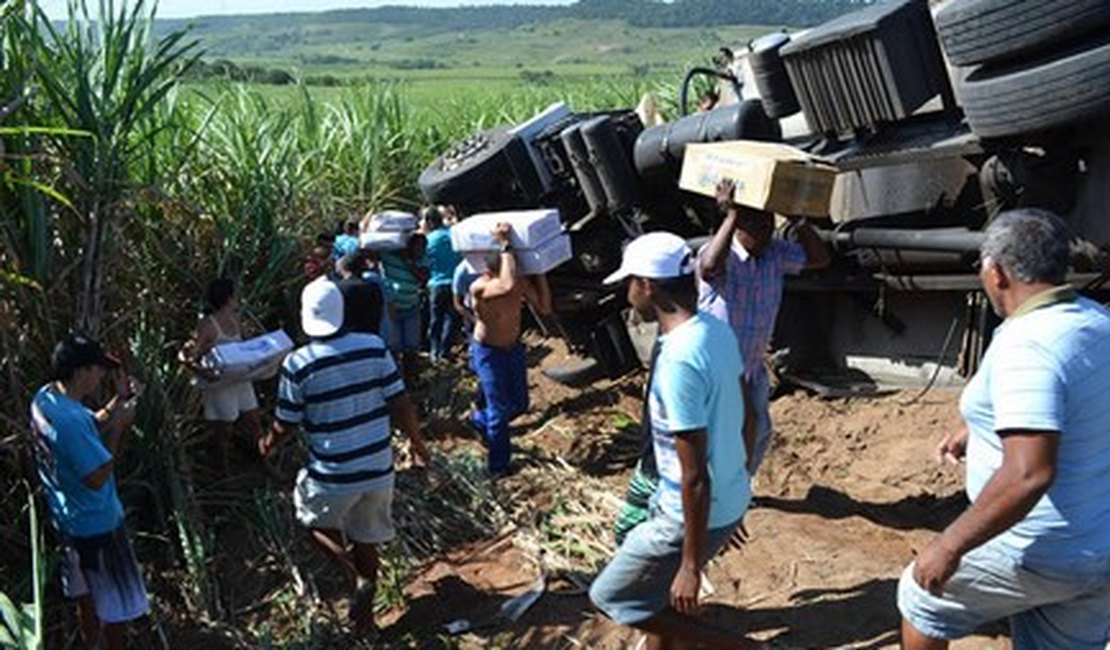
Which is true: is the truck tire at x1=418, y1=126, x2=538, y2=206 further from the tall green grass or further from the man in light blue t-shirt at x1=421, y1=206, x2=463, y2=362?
the tall green grass

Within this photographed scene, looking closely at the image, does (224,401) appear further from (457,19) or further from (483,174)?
(457,19)

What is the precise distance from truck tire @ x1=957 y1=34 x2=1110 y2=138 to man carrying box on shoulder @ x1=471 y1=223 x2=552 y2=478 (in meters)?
2.46

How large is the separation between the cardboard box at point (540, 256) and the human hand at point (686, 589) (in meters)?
3.07

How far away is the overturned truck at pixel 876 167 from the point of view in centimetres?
518

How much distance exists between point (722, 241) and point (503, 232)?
183 centimetres

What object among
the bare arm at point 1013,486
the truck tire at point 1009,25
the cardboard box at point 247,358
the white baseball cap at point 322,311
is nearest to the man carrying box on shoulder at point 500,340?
the cardboard box at point 247,358

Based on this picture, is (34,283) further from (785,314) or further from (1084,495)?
(785,314)

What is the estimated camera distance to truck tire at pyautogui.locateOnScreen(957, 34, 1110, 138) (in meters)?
4.88

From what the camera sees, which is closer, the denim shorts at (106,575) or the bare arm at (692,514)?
the bare arm at (692,514)

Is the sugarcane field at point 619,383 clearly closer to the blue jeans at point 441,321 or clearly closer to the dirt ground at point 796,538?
the dirt ground at point 796,538

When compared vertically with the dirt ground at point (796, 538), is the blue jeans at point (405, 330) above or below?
above

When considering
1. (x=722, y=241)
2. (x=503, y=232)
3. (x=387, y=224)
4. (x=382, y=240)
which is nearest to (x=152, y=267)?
(x=503, y=232)

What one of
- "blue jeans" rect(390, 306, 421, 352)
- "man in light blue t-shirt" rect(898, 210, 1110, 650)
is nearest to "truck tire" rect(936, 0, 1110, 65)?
"man in light blue t-shirt" rect(898, 210, 1110, 650)

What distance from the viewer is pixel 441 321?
9.74 meters
